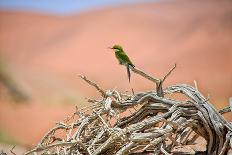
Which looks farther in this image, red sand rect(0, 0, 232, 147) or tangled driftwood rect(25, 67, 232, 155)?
red sand rect(0, 0, 232, 147)

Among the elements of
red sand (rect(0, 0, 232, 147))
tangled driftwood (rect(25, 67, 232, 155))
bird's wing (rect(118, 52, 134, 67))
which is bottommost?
tangled driftwood (rect(25, 67, 232, 155))

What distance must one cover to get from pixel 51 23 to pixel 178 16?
319 inches

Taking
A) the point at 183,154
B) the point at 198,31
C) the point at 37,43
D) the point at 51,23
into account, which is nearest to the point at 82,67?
the point at 198,31

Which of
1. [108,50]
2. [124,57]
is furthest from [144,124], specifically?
[108,50]

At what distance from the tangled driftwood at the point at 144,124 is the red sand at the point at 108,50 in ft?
36.5

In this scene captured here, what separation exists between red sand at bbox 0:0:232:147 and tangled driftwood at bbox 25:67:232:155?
11.1 m

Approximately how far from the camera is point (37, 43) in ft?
131

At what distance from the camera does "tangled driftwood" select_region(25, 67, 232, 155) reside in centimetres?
461

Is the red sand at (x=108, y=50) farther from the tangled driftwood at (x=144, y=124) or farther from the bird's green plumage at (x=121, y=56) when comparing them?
the bird's green plumage at (x=121, y=56)

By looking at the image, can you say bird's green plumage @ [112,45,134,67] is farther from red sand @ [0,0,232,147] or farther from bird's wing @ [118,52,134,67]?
red sand @ [0,0,232,147]

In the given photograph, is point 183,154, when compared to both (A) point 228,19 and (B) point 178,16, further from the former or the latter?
(B) point 178,16

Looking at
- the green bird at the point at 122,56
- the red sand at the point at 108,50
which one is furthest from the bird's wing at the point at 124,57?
the red sand at the point at 108,50

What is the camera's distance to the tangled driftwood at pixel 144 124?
4.61 metres

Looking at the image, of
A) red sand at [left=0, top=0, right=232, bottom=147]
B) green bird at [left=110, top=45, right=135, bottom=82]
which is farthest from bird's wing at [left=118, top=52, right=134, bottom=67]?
red sand at [left=0, top=0, right=232, bottom=147]
